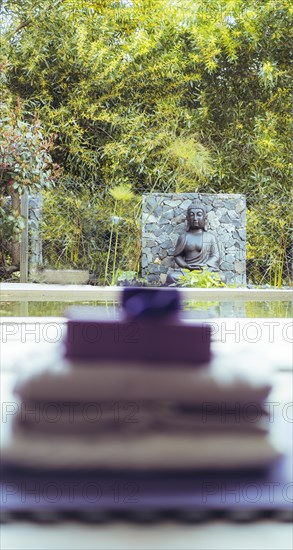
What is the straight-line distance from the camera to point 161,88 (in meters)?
8.62

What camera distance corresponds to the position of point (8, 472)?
1366mm

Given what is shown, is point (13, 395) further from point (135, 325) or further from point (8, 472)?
point (135, 325)

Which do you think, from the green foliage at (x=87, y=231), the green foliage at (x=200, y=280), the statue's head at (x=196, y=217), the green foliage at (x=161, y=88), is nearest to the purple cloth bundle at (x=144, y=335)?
the green foliage at (x=200, y=280)

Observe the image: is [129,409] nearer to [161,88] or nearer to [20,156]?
[20,156]

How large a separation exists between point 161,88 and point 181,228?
2.38 meters

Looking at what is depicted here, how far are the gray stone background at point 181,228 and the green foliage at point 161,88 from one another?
416mm

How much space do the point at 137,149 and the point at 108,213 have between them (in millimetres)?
1280

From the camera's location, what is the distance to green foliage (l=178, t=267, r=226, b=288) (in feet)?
21.3

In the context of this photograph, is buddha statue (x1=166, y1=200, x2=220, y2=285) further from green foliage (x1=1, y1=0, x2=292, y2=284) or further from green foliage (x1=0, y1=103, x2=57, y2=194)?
green foliage (x1=0, y1=103, x2=57, y2=194)

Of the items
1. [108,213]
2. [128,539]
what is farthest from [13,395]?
[108,213]

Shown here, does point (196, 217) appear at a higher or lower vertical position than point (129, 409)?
higher

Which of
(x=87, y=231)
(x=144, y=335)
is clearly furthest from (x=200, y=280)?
(x=144, y=335)

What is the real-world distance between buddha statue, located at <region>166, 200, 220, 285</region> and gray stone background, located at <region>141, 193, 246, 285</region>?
23 centimetres

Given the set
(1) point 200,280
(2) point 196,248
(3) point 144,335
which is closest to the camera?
(3) point 144,335
